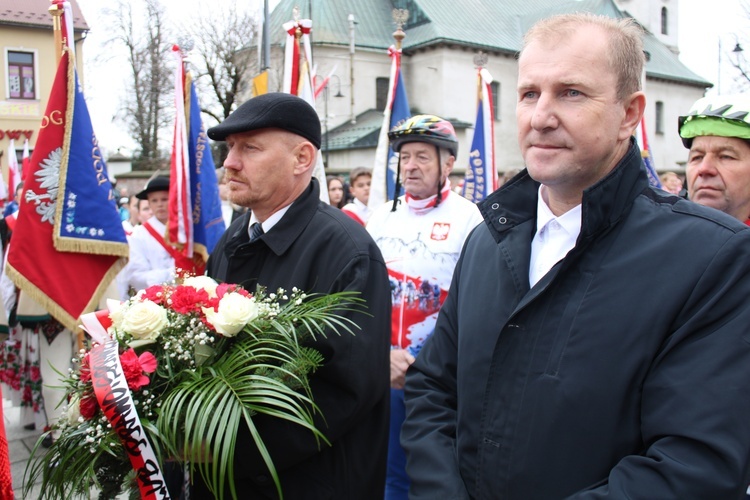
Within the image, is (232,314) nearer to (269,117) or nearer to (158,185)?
(269,117)

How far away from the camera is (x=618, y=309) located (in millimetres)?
1563

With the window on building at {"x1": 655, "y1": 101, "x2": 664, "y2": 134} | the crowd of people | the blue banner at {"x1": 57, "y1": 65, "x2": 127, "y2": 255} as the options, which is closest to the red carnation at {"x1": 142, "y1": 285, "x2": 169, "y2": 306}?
the crowd of people

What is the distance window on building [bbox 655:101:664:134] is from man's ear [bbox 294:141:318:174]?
4771cm

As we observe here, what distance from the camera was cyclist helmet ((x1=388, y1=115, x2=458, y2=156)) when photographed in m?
4.05

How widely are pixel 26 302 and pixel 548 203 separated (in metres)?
4.86

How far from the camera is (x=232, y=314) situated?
1.94m

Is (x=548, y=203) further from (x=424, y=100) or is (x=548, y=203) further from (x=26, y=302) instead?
(x=424, y=100)

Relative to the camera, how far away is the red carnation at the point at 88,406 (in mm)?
1903

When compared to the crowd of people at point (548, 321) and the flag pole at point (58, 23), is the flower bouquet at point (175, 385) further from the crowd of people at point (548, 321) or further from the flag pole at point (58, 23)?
the flag pole at point (58, 23)

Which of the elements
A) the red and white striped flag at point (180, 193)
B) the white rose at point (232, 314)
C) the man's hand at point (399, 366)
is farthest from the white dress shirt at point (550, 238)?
the red and white striped flag at point (180, 193)

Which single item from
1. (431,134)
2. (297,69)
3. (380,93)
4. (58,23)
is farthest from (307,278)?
(380,93)

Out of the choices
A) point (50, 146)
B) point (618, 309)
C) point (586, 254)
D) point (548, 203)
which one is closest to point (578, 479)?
point (618, 309)

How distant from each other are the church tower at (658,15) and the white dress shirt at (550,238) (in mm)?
52032

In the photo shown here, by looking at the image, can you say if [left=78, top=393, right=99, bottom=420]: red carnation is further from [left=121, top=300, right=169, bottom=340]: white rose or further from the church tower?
the church tower
